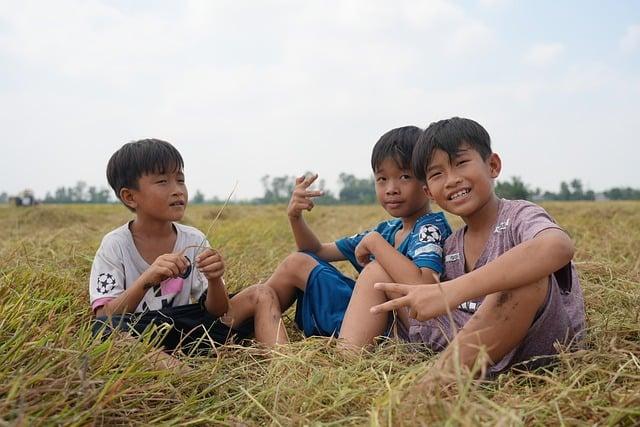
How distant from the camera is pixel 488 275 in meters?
1.24

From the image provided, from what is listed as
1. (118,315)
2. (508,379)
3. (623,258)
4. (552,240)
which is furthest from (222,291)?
(623,258)

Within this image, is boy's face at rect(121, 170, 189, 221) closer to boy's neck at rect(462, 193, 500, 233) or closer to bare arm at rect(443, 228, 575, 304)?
boy's neck at rect(462, 193, 500, 233)

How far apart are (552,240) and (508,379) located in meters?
0.35

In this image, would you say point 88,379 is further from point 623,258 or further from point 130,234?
Result: point 623,258

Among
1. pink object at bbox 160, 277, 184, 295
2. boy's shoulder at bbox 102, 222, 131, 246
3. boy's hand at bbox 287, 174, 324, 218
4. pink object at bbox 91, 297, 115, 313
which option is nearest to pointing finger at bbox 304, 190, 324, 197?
boy's hand at bbox 287, 174, 324, 218

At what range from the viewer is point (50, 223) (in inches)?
309

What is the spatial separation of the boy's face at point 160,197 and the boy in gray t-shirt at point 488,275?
2.76 ft

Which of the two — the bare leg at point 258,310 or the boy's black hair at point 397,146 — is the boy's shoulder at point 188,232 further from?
the boy's black hair at point 397,146

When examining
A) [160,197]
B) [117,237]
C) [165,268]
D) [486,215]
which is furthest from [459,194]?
[117,237]

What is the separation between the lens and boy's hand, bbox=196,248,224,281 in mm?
1749

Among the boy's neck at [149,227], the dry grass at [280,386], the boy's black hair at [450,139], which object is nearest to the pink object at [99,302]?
the dry grass at [280,386]

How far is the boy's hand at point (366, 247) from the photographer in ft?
5.66

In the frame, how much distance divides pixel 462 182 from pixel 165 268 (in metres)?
0.90

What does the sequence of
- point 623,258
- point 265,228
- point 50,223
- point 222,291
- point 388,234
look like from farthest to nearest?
point 50,223
point 265,228
point 623,258
point 388,234
point 222,291
